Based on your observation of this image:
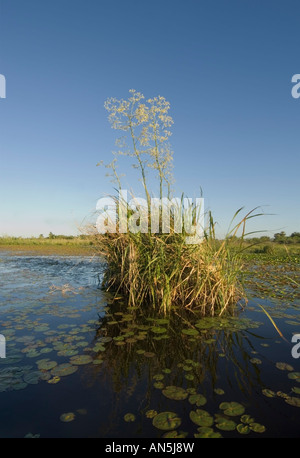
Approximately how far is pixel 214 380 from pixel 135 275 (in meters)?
3.04

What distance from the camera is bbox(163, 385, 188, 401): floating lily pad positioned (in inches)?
105

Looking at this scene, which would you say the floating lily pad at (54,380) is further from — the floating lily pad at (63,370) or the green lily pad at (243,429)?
the green lily pad at (243,429)

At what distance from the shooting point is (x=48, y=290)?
759 cm

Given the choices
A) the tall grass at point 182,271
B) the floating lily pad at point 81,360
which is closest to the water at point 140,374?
the floating lily pad at point 81,360

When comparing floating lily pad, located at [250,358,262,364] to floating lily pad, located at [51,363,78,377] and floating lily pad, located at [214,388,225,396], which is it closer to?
floating lily pad, located at [214,388,225,396]

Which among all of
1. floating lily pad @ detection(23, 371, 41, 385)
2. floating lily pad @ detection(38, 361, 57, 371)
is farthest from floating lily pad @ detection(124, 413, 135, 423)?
floating lily pad @ detection(38, 361, 57, 371)

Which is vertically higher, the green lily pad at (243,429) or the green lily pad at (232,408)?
the green lily pad at (232,408)

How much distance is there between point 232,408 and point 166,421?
0.63 metres

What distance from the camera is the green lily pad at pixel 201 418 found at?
229 cm

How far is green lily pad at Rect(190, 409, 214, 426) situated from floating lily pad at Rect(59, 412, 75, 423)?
1.02 meters

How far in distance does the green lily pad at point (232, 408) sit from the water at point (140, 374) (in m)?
0.01

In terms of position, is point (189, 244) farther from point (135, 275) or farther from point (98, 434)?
point (98, 434)
